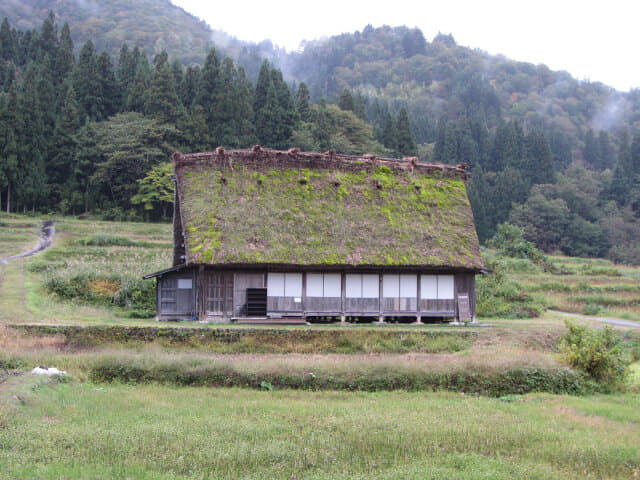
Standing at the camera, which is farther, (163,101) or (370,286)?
(163,101)

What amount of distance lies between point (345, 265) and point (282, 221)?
2.98 meters

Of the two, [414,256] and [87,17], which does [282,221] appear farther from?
[87,17]

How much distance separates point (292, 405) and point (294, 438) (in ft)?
7.08

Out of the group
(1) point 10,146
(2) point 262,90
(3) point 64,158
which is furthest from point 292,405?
(2) point 262,90

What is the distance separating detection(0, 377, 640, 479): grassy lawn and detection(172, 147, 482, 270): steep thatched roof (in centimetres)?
945

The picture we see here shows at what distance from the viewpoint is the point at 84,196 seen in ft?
160

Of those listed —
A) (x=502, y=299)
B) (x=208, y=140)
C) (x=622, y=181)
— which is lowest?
(x=502, y=299)

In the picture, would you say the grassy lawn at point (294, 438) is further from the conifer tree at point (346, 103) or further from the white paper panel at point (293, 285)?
the conifer tree at point (346, 103)

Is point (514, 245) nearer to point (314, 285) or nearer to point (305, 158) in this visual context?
point (305, 158)

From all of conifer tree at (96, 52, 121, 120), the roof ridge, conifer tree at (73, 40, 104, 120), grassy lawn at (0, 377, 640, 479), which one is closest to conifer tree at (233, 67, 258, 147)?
conifer tree at (96, 52, 121, 120)

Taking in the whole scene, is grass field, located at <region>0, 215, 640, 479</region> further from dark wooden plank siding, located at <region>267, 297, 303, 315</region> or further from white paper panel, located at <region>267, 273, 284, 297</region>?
white paper panel, located at <region>267, 273, 284, 297</region>

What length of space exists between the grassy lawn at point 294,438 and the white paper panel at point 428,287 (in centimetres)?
1075

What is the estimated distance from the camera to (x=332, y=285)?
69.9 feet

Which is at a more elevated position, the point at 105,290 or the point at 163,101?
the point at 163,101
